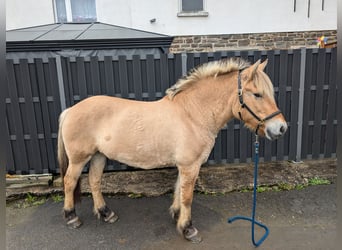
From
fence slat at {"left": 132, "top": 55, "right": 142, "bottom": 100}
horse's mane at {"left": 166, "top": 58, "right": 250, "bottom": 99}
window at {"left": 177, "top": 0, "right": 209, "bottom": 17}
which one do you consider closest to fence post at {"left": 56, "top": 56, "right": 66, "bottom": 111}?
fence slat at {"left": 132, "top": 55, "right": 142, "bottom": 100}

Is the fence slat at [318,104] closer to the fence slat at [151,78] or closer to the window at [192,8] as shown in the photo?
the fence slat at [151,78]

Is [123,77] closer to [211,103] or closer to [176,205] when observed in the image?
[211,103]

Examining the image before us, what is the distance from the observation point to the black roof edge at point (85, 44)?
14.1 feet

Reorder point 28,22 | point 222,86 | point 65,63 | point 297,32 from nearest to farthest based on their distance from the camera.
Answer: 1. point 222,86
2. point 65,63
3. point 28,22
4. point 297,32

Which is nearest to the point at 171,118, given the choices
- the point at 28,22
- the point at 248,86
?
the point at 248,86

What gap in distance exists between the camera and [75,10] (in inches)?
377

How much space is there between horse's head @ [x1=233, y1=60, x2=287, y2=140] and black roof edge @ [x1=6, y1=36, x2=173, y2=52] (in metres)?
2.47

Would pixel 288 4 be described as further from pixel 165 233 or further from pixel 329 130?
pixel 165 233

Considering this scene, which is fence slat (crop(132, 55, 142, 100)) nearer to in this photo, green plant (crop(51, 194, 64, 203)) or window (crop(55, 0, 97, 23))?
green plant (crop(51, 194, 64, 203))

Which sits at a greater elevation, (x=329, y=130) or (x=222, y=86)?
(x=222, y=86)

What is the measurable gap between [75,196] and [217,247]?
5.49 ft

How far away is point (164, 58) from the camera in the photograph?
386 cm

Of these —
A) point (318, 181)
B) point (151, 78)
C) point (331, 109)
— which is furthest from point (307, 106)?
point (151, 78)

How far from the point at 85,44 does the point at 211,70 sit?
2.64m
